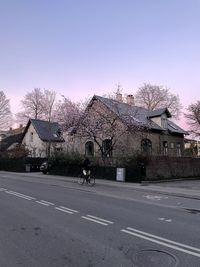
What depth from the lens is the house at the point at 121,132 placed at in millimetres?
34656

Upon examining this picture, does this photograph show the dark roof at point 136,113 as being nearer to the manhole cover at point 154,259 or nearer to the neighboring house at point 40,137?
the neighboring house at point 40,137

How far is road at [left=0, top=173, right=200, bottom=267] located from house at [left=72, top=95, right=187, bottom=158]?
17.8m

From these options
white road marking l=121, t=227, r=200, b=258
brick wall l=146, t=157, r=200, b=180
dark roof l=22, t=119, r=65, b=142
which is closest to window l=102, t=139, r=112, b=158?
brick wall l=146, t=157, r=200, b=180

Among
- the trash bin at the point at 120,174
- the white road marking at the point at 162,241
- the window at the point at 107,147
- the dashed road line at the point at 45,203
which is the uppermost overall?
the window at the point at 107,147

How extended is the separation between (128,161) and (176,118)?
4533 cm

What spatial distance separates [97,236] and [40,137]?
52163 millimetres

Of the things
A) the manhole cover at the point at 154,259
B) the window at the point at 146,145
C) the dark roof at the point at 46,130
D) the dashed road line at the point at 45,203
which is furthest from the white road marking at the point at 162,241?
the dark roof at the point at 46,130

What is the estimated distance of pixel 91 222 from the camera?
10.2 metres

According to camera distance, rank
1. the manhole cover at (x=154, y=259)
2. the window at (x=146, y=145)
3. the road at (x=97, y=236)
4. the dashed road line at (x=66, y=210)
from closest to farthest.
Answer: the manhole cover at (x=154, y=259) → the road at (x=97, y=236) → the dashed road line at (x=66, y=210) → the window at (x=146, y=145)

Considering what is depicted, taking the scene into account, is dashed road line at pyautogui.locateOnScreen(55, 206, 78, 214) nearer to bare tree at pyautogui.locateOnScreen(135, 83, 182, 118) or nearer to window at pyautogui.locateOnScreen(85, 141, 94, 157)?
window at pyautogui.locateOnScreen(85, 141, 94, 157)

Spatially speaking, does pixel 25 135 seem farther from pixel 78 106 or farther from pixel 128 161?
pixel 128 161

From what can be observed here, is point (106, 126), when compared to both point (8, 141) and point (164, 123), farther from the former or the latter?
point (8, 141)

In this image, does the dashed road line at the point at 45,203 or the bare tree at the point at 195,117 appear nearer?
the dashed road line at the point at 45,203

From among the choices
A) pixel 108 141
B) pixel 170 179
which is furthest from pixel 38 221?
pixel 108 141
